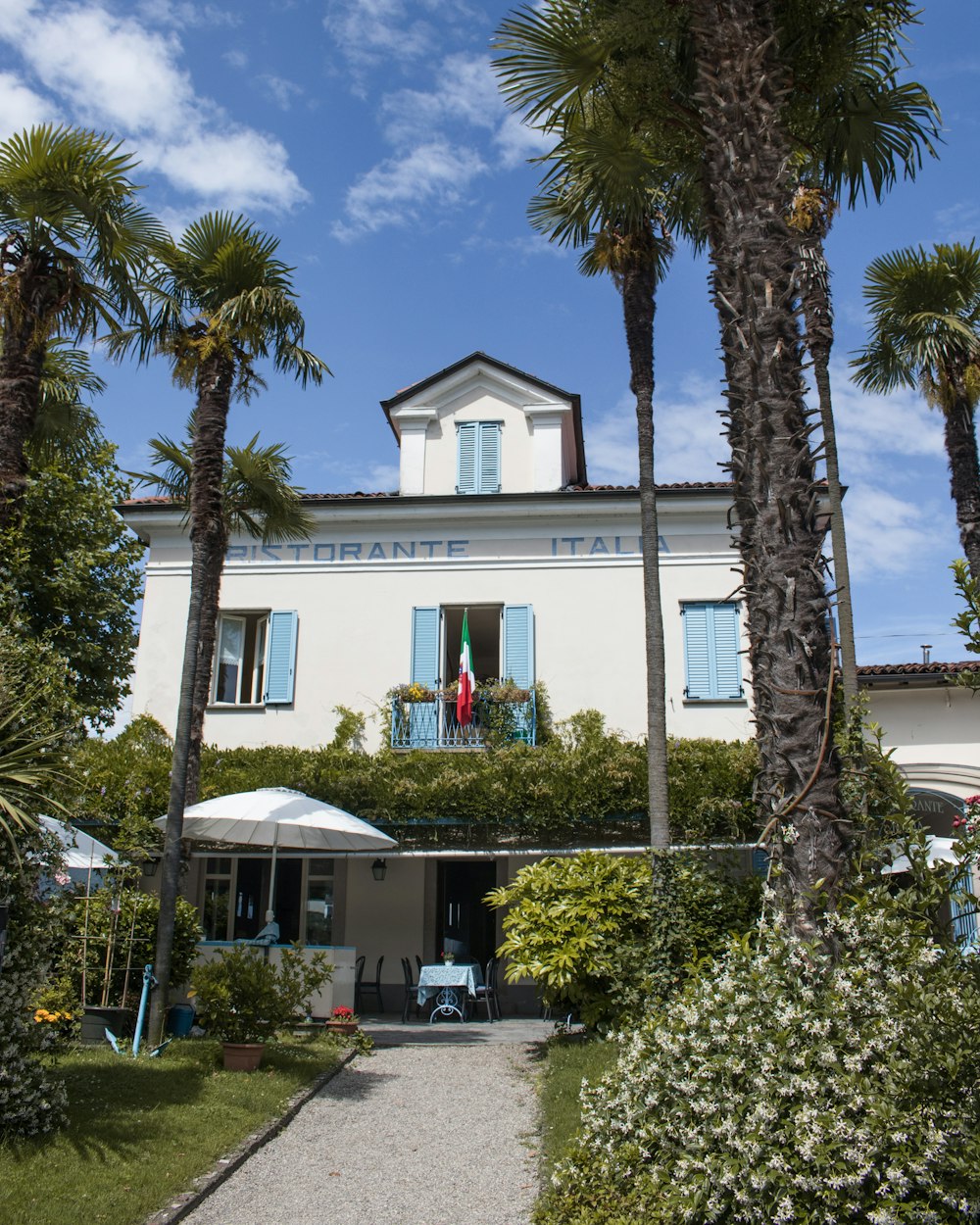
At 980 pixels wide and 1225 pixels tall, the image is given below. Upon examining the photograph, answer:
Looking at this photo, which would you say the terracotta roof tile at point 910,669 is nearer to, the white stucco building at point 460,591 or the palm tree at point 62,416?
the white stucco building at point 460,591

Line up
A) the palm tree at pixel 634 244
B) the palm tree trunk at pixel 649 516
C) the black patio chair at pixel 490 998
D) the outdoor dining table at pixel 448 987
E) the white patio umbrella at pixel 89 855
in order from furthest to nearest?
the black patio chair at pixel 490 998, the outdoor dining table at pixel 448 987, the palm tree trunk at pixel 649 516, the white patio umbrella at pixel 89 855, the palm tree at pixel 634 244

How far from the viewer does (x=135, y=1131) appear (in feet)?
22.2

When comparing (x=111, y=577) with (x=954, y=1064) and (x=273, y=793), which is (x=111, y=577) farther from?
(x=954, y=1064)

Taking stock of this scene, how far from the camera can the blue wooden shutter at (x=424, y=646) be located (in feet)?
58.0

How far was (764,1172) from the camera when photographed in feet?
14.1

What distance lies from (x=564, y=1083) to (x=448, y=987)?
6.46m

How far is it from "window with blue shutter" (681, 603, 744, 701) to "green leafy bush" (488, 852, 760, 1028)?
19.2 feet

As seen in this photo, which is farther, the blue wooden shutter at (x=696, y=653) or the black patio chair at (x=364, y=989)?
the blue wooden shutter at (x=696, y=653)

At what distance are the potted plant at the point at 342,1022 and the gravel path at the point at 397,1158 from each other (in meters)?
1.55

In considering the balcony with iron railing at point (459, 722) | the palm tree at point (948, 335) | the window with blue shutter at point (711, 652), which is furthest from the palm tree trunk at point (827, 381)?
the balcony with iron railing at point (459, 722)

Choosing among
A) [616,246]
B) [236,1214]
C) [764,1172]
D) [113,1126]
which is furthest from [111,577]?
[764,1172]

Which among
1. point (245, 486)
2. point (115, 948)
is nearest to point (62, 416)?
point (245, 486)

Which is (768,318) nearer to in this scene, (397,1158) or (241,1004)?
(397,1158)

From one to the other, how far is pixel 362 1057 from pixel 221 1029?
2.48 meters
